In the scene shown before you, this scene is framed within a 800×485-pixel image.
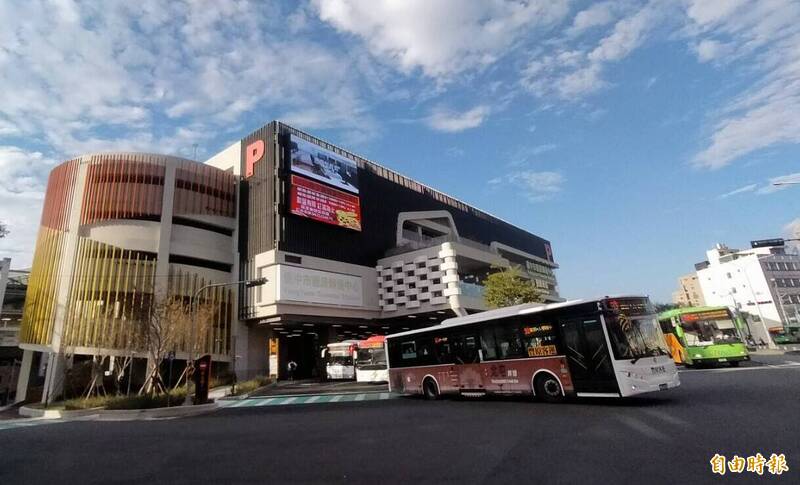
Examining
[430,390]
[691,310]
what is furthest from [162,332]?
[691,310]

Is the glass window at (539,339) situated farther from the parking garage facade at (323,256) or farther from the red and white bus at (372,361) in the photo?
the parking garage facade at (323,256)

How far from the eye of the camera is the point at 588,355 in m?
11.6

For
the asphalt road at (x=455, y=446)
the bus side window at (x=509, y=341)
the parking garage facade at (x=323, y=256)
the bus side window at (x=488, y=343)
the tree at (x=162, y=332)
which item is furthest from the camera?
the parking garage facade at (x=323, y=256)

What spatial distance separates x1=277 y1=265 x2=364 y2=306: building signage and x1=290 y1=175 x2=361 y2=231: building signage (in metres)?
5.39

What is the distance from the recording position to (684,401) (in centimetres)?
1109

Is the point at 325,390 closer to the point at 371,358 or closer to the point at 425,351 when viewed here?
the point at 371,358

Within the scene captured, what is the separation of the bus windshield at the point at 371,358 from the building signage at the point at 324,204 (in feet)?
48.5

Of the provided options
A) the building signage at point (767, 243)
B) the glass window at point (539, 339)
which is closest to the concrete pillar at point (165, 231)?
the glass window at point (539, 339)

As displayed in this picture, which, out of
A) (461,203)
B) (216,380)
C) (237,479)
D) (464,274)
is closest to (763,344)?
(464,274)

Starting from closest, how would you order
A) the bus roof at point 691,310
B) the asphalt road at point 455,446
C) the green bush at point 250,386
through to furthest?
the asphalt road at point 455,446, the bus roof at point 691,310, the green bush at point 250,386

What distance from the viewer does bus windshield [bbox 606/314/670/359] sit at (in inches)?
438

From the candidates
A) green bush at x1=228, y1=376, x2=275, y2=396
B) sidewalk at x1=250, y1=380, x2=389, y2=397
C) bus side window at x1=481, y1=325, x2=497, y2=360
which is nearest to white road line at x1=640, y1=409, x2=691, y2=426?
bus side window at x1=481, y1=325, x2=497, y2=360

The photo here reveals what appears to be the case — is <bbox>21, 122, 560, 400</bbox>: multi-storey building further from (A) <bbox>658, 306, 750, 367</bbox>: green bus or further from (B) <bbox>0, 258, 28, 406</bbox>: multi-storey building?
(A) <bbox>658, 306, 750, 367</bbox>: green bus

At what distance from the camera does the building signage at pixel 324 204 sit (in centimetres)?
3872
